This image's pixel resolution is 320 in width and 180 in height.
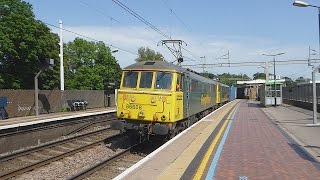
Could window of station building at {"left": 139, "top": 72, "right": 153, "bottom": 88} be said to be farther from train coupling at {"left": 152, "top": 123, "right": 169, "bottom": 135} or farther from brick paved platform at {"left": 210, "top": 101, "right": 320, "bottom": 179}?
brick paved platform at {"left": 210, "top": 101, "right": 320, "bottom": 179}

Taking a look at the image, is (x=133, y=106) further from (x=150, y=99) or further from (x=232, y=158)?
(x=232, y=158)

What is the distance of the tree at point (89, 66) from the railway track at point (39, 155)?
149 ft

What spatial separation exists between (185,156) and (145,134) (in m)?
4.15

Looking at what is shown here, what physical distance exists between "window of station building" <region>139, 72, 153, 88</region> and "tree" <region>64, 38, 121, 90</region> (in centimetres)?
4764

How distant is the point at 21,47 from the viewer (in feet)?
151

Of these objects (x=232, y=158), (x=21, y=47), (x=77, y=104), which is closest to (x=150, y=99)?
(x=232, y=158)

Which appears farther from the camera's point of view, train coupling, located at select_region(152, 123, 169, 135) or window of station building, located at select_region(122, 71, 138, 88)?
window of station building, located at select_region(122, 71, 138, 88)

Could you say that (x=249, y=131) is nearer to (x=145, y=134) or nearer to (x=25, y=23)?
(x=145, y=134)

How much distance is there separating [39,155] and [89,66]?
58.6 meters

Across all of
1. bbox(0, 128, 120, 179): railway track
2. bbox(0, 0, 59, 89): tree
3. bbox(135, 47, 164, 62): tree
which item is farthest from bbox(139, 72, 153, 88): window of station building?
bbox(135, 47, 164, 62): tree

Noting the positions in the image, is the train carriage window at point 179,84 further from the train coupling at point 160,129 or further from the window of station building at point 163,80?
the train coupling at point 160,129

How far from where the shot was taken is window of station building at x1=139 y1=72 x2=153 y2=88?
1577 centimetres

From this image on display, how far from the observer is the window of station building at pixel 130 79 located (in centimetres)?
1602

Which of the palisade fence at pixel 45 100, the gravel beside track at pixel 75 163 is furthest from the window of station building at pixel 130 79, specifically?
the palisade fence at pixel 45 100
